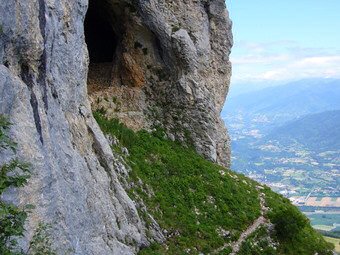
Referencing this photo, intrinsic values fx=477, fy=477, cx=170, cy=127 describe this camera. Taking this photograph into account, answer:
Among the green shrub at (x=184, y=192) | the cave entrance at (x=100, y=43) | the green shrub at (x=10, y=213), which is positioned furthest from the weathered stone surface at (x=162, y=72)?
the green shrub at (x=10, y=213)

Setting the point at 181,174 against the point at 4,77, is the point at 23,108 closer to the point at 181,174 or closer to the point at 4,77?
the point at 4,77

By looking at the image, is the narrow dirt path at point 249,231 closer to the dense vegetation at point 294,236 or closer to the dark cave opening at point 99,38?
the dense vegetation at point 294,236

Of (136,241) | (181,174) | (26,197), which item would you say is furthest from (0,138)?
(181,174)

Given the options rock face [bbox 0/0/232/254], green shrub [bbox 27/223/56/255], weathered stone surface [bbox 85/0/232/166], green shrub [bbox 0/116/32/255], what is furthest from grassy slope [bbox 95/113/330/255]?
green shrub [bbox 0/116/32/255]

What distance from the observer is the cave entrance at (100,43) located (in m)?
36.3

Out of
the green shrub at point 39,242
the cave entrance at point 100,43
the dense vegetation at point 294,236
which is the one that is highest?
the cave entrance at point 100,43

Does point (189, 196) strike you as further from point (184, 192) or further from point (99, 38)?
point (99, 38)

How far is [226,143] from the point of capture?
41.3 meters

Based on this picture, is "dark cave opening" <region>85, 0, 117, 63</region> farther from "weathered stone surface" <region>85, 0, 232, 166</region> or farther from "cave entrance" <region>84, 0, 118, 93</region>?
"weathered stone surface" <region>85, 0, 232, 166</region>

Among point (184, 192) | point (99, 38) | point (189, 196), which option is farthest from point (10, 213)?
point (99, 38)

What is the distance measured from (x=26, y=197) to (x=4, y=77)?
3.79 metres

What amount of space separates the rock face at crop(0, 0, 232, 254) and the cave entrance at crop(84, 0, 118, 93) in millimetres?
128

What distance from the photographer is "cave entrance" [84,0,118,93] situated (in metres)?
36.3

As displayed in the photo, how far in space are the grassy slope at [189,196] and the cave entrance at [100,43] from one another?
6399 mm
